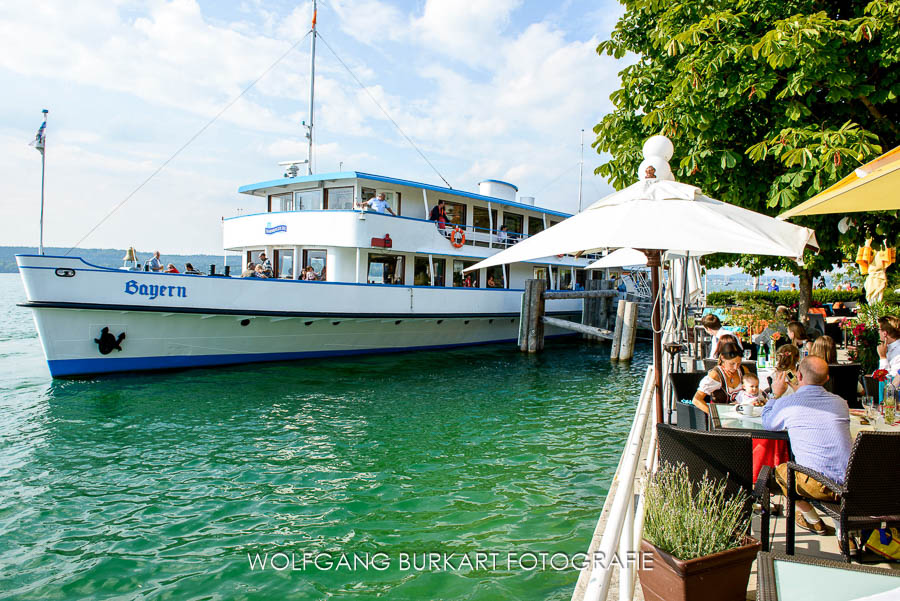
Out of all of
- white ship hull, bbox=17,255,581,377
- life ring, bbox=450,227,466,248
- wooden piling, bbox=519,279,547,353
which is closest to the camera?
white ship hull, bbox=17,255,581,377

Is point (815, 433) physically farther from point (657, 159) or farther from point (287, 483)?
point (287, 483)

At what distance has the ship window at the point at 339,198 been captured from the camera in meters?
15.5

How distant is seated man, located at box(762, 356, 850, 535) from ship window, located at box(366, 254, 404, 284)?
12.8 m

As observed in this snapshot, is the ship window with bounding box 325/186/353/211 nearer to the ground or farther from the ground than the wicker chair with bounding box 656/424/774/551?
farther from the ground

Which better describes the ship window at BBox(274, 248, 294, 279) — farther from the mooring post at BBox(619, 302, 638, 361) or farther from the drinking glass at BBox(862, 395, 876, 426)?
the drinking glass at BBox(862, 395, 876, 426)

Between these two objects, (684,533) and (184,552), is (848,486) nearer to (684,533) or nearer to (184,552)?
(684,533)

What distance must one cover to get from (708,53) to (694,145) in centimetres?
108

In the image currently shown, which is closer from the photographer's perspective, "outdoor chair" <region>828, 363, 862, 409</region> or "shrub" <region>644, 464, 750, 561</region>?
"shrub" <region>644, 464, 750, 561</region>

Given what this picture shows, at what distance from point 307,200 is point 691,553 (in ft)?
49.4

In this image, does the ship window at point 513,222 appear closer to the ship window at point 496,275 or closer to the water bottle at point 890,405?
the ship window at point 496,275

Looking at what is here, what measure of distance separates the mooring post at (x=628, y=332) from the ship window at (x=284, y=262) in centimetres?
1068

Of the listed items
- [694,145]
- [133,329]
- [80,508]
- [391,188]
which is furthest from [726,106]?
[133,329]

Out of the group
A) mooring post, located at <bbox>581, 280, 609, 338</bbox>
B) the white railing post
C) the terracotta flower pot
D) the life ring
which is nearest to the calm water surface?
the terracotta flower pot

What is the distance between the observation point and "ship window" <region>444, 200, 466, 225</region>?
1811 centimetres
